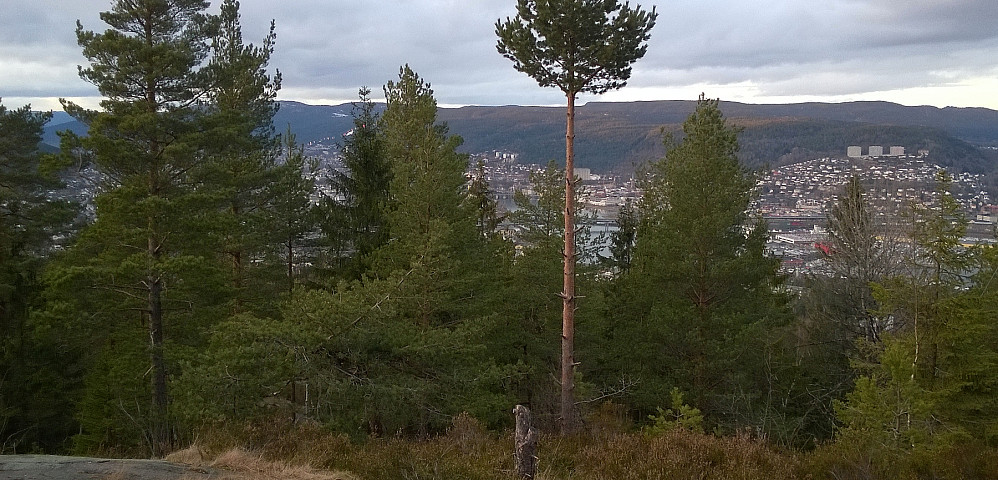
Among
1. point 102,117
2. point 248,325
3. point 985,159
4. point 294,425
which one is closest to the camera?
point 294,425

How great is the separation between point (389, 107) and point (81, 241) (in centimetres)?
914

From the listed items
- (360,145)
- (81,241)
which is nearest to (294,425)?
(81,241)

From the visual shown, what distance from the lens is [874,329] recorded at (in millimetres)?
17500

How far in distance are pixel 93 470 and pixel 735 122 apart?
3942cm

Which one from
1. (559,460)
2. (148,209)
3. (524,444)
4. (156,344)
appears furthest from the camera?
(156,344)

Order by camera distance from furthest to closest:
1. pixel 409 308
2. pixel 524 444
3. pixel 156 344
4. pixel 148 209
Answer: pixel 409 308, pixel 156 344, pixel 148 209, pixel 524 444

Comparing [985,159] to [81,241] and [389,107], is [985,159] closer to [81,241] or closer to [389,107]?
[389,107]

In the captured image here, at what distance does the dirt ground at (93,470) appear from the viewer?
20.5 ft

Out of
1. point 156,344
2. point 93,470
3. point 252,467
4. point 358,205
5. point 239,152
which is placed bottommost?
point 156,344

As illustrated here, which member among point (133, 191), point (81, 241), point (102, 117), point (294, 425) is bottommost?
point (294, 425)

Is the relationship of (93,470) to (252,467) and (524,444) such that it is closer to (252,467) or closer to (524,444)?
(252,467)

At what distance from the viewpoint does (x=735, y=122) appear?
39.7 metres

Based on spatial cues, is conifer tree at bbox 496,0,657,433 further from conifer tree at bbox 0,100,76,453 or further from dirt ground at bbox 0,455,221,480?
conifer tree at bbox 0,100,76,453

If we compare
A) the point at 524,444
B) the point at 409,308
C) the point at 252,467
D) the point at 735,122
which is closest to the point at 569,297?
the point at 409,308
